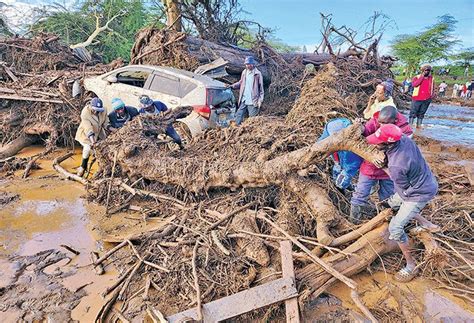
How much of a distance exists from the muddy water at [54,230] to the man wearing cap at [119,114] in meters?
1.38

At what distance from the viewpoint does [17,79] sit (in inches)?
396

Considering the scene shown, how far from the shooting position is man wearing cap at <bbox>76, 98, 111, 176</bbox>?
6109 millimetres

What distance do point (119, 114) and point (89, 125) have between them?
621mm

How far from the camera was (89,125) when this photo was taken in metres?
6.14

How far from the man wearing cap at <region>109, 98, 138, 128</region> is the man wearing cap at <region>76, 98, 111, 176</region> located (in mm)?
198

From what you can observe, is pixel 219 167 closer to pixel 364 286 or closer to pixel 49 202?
pixel 364 286

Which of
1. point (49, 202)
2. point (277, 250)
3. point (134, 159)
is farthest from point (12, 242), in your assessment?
point (277, 250)

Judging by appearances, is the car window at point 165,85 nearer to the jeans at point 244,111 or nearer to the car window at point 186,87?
the car window at point 186,87

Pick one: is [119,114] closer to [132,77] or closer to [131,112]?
[131,112]

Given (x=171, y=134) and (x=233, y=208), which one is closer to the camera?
(x=233, y=208)

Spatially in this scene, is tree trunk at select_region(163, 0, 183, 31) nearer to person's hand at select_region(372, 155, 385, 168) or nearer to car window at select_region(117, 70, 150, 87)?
car window at select_region(117, 70, 150, 87)

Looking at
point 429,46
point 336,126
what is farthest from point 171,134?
point 429,46

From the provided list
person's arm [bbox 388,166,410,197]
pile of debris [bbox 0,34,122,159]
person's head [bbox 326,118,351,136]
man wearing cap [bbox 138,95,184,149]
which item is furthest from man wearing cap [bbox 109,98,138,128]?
person's arm [bbox 388,166,410,197]

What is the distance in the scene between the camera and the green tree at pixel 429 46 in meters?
31.4
